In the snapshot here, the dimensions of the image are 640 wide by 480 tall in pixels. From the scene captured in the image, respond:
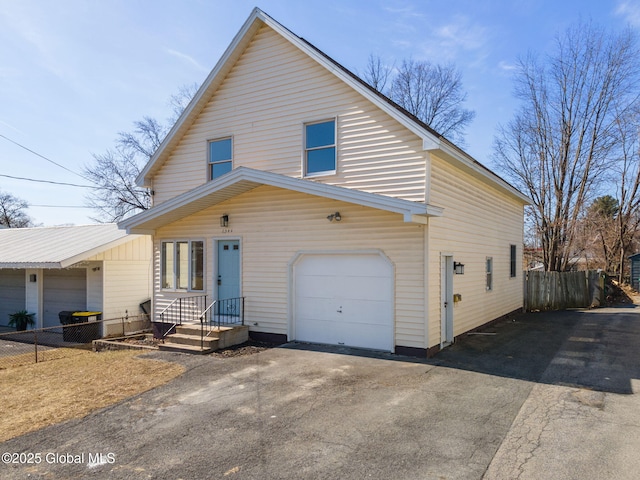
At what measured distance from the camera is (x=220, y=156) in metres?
11.9

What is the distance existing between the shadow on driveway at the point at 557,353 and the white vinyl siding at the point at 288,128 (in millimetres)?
3598

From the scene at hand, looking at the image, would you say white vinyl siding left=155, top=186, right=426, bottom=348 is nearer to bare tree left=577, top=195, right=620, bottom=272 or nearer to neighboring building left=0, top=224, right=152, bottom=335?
neighboring building left=0, top=224, right=152, bottom=335

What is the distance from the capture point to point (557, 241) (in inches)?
912

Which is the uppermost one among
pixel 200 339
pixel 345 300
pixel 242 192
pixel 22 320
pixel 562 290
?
pixel 242 192

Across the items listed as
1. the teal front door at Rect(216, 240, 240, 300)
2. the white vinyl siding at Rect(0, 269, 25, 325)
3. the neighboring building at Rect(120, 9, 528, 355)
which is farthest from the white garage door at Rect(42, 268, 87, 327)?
the teal front door at Rect(216, 240, 240, 300)

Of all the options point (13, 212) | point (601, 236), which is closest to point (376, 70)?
point (601, 236)

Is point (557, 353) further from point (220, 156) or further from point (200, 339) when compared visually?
point (220, 156)

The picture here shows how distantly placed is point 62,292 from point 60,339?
9.21ft

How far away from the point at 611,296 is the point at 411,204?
18.1m

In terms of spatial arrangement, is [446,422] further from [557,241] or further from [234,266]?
[557,241]

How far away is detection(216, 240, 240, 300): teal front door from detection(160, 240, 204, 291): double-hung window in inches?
25.5

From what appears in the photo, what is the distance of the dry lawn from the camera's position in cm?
588

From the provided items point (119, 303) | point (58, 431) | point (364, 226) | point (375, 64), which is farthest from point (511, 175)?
point (58, 431)

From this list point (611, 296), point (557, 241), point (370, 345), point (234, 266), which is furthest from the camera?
point (557, 241)
